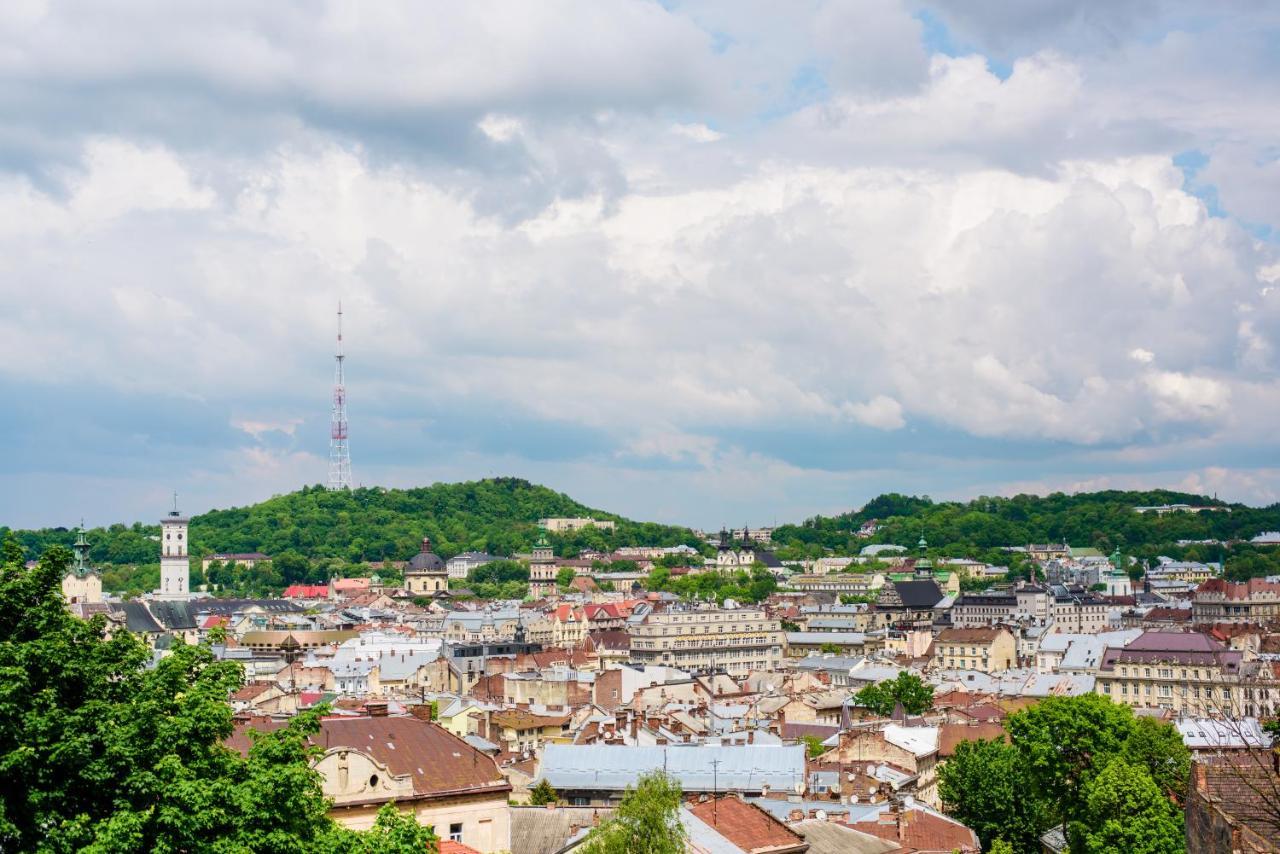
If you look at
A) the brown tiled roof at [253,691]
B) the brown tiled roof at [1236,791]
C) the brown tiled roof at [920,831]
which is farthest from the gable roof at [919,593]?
the brown tiled roof at [1236,791]

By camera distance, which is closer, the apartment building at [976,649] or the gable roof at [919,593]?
the apartment building at [976,649]

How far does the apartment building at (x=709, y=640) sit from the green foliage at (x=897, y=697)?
45408mm

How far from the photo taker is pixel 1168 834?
46.5 metres

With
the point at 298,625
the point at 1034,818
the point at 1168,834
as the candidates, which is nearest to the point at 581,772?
the point at 1034,818

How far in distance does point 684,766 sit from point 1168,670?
5776 centimetres

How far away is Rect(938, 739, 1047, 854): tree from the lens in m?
59.2

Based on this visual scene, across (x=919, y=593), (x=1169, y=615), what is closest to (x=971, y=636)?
(x=1169, y=615)

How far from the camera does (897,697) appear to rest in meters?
94.9

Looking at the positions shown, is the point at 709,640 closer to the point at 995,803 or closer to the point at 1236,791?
the point at 995,803

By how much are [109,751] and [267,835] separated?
2.74m

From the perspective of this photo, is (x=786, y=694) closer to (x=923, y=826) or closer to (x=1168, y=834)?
(x=923, y=826)

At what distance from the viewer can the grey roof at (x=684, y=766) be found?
58750 millimetres

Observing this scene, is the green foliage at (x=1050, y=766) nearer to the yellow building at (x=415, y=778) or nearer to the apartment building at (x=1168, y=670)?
the yellow building at (x=415, y=778)

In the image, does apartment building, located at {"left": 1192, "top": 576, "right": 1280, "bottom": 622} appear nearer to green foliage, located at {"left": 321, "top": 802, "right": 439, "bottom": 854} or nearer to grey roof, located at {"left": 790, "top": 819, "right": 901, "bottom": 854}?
grey roof, located at {"left": 790, "top": 819, "right": 901, "bottom": 854}
